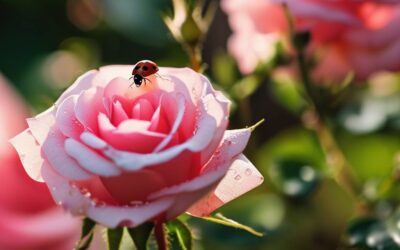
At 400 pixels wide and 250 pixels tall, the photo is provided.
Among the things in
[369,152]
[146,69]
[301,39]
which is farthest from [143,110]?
[369,152]

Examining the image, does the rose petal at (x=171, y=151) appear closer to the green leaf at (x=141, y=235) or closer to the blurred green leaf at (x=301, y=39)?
the green leaf at (x=141, y=235)

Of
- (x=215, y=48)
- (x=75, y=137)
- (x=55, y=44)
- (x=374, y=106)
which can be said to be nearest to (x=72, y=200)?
(x=75, y=137)

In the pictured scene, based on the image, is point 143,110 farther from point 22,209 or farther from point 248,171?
point 22,209

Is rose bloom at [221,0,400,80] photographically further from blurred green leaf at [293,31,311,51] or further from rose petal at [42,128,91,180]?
rose petal at [42,128,91,180]

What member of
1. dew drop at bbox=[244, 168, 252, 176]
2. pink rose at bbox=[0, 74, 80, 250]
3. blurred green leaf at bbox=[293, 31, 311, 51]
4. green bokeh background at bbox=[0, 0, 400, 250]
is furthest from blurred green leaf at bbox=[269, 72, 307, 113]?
dew drop at bbox=[244, 168, 252, 176]

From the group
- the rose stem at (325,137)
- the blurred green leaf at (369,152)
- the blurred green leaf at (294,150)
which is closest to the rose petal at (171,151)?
the rose stem at (325,137)

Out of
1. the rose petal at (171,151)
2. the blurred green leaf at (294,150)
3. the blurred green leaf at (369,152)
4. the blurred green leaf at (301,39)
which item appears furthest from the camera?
the blurred green leaf at (369,152)

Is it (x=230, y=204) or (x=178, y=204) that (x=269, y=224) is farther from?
(x=178, y=204)
